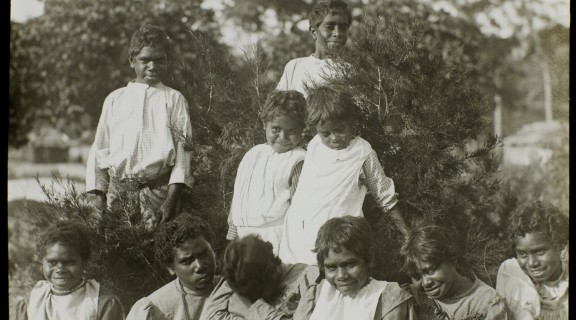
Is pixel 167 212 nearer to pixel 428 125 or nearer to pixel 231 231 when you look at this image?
pixel 231 231

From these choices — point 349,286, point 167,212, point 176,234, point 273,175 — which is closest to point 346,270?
point 349,286

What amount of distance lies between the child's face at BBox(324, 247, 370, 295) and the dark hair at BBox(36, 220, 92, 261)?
3.33 feet

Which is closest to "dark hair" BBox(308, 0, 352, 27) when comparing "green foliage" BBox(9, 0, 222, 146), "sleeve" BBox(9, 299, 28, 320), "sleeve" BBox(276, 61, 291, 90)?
"sleeve" BBox(276, 61, 291, 90)

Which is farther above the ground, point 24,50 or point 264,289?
point 24,50

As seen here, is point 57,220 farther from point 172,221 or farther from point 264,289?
point 264,289

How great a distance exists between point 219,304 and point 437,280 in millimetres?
871

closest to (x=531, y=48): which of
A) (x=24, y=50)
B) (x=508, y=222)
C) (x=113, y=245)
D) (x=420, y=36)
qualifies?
(x=420, y=36)

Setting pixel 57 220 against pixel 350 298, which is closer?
pixel 350 298

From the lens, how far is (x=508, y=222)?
11.2ft

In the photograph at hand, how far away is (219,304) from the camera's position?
10.7ft

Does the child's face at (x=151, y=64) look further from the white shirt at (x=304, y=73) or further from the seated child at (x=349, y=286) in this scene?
the seated child at (x=349, y=286)

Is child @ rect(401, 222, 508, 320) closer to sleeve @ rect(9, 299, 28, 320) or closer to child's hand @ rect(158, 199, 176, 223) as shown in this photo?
child's hand @ rect(158, 199, 176, 223)

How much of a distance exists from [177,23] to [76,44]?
46 centimetres

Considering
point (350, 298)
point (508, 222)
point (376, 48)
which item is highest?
point (376, 48)
